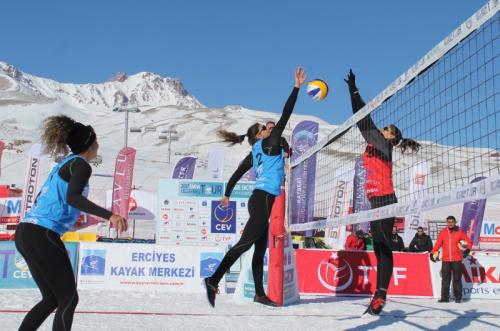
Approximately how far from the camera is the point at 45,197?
3500 mm

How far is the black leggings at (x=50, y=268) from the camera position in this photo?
3.35m

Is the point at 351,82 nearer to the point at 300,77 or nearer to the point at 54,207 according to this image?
the point at 300,77

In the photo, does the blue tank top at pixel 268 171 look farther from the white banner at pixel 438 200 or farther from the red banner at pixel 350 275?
the red banner at pixel 350 275

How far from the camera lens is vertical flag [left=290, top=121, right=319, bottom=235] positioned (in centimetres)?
1443

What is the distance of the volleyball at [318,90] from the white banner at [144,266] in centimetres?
383

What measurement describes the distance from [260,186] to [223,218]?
345 inches

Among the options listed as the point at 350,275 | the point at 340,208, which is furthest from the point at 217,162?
the point at 350,275

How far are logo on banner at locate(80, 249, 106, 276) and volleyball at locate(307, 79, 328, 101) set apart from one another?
496 centimetres

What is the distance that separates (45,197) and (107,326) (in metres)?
2.37

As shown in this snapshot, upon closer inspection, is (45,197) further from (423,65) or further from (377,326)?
(377,326)

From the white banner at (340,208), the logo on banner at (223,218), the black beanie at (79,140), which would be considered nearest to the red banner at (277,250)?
the black beanie at (79,140)

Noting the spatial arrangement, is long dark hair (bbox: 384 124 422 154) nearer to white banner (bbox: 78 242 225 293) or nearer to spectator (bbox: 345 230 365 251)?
white banner (bbox: 78 242 225 293)

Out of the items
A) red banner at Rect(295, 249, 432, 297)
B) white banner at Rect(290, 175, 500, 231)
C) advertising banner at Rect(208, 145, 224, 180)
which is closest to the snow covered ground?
white banner at Rect(290, 175, 500, 231)

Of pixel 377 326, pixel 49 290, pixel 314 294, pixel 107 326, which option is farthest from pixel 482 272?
pixel 49 290
